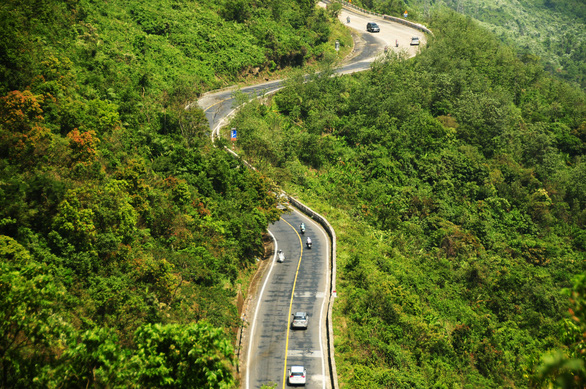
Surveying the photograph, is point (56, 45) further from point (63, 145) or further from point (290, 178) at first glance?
point (290, 178)

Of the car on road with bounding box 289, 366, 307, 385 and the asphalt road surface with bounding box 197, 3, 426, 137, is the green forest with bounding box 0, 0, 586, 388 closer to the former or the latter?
the car on road with bounding box 289, 366, 307, 385

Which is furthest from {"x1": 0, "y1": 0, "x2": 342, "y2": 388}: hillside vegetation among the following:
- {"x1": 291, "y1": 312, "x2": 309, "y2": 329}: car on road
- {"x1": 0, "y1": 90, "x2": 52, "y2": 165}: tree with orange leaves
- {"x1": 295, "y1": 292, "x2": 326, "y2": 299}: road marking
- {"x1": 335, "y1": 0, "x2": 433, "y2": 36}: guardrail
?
{"x1": 335, "y1": 0, "x2": 433, "y2": 36}: guardrail

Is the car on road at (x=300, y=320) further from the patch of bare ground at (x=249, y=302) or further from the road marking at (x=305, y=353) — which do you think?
the patch of bare ground at (x=249, y=302)

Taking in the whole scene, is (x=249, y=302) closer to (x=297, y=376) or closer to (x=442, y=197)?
(x=297, y=376)

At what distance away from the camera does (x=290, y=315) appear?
41.0 metres

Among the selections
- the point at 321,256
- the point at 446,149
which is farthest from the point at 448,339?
the point at 446,149

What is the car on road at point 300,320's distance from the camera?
38812mm

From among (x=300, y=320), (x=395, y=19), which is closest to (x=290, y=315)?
(x=300, y=320)

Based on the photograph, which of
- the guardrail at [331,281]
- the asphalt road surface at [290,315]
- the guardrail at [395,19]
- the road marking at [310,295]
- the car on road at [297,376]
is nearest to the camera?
the car on road at [297,376]

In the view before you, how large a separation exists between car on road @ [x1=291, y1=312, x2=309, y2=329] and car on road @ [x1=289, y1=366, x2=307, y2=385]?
18.6 ft

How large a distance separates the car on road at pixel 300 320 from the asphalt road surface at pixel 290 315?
1.77 ft

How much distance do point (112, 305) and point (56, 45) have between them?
3334cm

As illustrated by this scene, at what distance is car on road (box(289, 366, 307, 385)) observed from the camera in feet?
107

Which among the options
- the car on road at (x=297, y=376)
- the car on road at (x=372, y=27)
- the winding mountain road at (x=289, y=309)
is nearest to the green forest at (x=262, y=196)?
the winding mountain road at (x=289, y=309)
